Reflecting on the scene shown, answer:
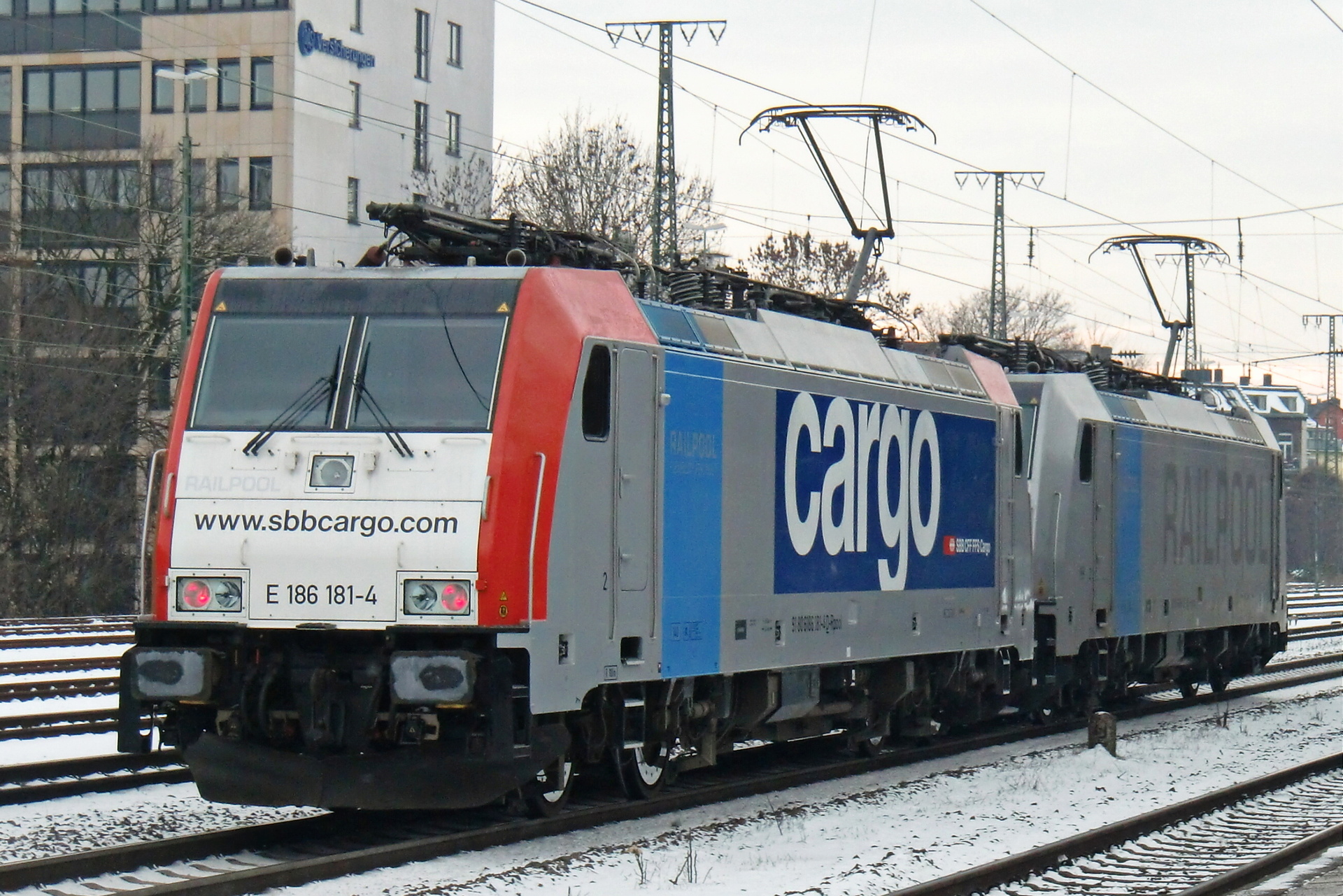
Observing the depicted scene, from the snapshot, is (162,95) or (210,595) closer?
(210,595)

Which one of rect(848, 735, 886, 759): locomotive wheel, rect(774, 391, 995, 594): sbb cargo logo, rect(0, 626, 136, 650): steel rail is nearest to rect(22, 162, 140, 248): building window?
rect(0, 626, 136, 650): steel rail

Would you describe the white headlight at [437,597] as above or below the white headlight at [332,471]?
below

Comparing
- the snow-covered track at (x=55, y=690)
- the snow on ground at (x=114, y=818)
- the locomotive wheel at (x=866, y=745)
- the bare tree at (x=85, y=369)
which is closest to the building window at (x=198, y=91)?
the bare tree at (x=85, y=369)

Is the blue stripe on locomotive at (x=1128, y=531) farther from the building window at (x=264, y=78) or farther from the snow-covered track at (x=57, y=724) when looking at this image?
the building window at (x=264, y=78)

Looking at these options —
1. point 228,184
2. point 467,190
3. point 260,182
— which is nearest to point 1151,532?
point 467,190

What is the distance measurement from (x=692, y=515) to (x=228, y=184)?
38981 millimetres

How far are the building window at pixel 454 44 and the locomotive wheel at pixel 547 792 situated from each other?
46.4 meters

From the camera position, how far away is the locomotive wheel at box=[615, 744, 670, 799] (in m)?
12.2

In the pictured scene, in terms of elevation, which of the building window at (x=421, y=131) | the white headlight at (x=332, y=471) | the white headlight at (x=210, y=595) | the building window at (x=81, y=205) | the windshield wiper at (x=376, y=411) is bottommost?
the white headlight at (x=210, y=595)

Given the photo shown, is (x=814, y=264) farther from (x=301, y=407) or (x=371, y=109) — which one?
(x=301, y=407)

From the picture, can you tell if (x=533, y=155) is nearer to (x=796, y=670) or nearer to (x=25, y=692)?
(x=25, y=692)

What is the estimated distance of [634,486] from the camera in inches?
449

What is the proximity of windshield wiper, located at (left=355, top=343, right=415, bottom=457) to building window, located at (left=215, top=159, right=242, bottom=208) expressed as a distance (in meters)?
32.7

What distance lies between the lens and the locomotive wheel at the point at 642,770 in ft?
40.0
